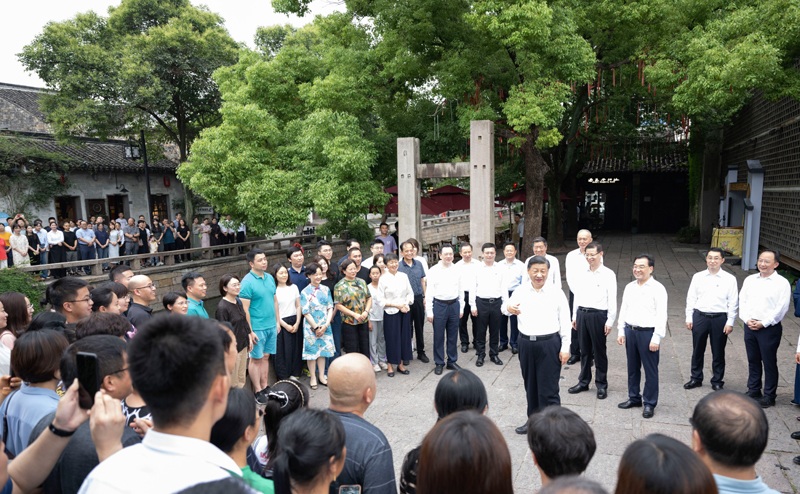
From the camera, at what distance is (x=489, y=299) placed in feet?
22.7

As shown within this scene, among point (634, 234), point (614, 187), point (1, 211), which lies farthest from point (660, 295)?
point (614, 187)

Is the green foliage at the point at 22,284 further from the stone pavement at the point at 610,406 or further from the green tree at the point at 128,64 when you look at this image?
the green tree at the point at 128,64

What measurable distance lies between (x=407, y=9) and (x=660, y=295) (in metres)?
9.67

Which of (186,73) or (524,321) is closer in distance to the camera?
(524,321)

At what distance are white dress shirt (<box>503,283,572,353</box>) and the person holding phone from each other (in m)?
3.43

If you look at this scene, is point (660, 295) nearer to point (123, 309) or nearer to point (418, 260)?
point (418, 260)

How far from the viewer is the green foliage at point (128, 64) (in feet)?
48.8

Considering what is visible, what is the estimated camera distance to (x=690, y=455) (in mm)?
1677

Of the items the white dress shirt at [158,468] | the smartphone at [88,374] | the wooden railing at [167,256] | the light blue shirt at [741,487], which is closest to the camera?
the white dress shirt at [158,468]

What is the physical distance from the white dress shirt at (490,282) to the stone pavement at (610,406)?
1.02 metres

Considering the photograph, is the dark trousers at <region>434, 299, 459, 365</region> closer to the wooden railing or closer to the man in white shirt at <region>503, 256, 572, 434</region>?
the man in white shirt at <region>503, 256, 572, 434</region>

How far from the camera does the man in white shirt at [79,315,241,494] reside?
136 centimetres

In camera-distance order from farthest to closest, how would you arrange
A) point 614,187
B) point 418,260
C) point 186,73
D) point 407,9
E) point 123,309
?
1. point 614,187
2. point 186,73
3. point 407,9
4. point 418,260
5. point 123,309

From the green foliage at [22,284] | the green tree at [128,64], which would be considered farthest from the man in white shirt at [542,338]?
the green tree at [128,64]
